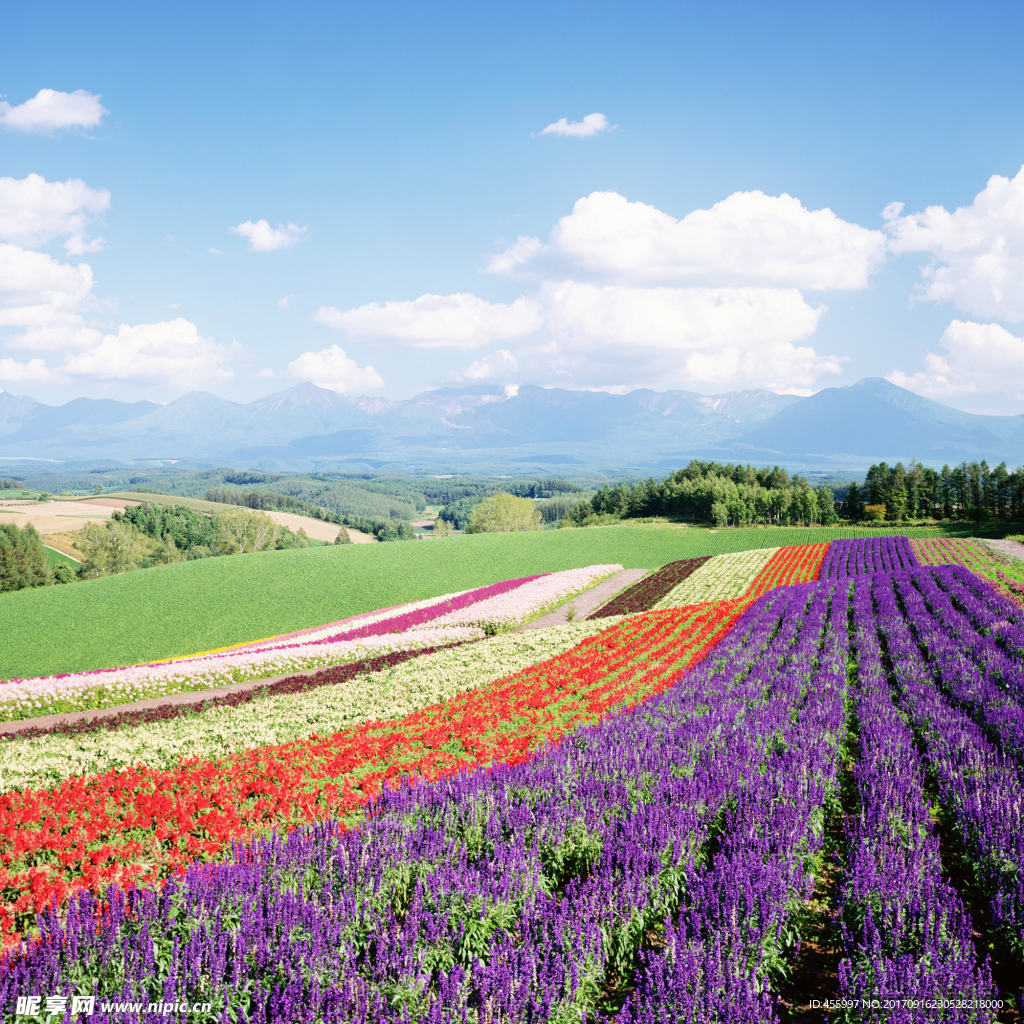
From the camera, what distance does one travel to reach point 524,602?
117ft

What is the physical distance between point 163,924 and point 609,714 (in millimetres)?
9929

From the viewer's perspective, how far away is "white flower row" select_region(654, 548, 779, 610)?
36.1 meters

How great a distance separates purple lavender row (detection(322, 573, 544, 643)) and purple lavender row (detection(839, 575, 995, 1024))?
2478 cm

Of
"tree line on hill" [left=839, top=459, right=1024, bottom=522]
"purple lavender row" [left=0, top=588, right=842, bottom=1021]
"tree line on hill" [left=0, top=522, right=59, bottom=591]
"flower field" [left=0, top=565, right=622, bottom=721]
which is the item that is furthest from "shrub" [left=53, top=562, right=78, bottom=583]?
"tree line on hill" [left=839, top=459, right=1024, bottom=522]

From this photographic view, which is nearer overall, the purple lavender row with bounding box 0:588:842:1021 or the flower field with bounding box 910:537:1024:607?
the purple lavender row with bounding box 0:588:842:1021

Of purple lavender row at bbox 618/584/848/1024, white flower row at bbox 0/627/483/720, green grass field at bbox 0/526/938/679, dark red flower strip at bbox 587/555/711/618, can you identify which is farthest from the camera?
green grass field at bbox 0/526/938/679

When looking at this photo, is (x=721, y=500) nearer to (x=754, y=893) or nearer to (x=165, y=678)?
(x=165, y=678)

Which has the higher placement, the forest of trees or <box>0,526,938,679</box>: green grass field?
the forest of trees

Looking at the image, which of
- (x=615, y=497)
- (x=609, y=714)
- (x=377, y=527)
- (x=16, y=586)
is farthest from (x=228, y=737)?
(x=377, y=527)

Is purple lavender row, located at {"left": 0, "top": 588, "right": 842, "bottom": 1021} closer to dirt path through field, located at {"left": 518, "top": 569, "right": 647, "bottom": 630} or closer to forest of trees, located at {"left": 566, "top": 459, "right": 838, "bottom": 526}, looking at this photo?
dirt path through field, located at {"left": 518, "top": 569, "right": 647, "bottom": 630}

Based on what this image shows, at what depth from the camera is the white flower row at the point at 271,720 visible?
12.3 metres

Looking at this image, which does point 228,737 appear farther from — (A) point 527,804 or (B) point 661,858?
(B) point 661,858

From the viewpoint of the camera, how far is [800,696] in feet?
42.1

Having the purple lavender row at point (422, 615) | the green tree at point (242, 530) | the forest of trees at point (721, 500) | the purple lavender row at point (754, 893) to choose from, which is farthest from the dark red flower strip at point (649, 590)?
the green tree at point (242, 530)
